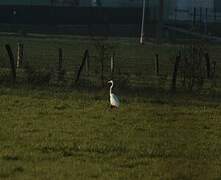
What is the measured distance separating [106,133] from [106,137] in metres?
0.48

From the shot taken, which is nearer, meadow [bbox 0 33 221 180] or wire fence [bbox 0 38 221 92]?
meadow [bbox 0 33 221 180]

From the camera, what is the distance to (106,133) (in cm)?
1355

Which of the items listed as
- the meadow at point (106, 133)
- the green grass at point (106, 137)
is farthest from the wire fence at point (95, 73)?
the green grass at point (106, 137)

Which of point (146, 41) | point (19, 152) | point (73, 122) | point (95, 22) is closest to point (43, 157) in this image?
point (19, 152)

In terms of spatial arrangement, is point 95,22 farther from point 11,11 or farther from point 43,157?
point 43,157

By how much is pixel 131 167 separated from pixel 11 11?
58.5m

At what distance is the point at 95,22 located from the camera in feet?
221

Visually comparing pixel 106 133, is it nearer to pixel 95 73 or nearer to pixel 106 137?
pixel 106 137

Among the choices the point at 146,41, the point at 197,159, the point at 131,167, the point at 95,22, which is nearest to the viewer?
the point at 131,167

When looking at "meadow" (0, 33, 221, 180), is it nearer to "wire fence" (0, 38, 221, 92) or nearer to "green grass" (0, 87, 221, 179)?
"green grass" (0, 87, 221, 179)

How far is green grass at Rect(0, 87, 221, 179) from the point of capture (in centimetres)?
1032

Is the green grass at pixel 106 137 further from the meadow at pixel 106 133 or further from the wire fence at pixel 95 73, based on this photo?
the wire fence at pixel 95 73

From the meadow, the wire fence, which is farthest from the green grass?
the wire fence

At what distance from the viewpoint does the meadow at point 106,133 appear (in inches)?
409
